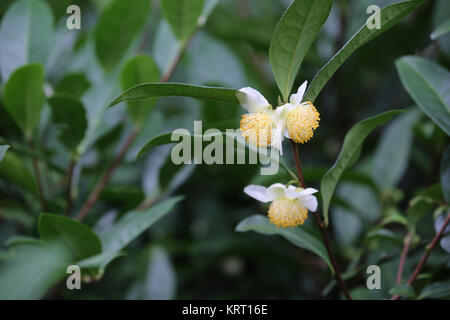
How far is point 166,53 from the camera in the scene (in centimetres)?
107

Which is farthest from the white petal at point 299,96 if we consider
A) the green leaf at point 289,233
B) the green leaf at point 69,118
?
the green leaf at point 69,118

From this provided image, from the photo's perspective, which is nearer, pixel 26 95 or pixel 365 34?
pixel 365 34

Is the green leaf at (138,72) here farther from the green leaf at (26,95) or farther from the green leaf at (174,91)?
the green leaf at (174,91)

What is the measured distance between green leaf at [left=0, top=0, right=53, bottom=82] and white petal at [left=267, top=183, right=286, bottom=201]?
0.64 metres

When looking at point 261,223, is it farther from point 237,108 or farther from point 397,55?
point 397,55

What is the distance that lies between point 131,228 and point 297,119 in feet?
1.20

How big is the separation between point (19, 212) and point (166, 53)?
53cm

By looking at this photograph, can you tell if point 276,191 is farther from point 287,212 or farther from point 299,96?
point 299,96

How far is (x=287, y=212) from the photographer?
25.6 inches

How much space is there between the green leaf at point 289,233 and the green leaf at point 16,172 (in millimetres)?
468

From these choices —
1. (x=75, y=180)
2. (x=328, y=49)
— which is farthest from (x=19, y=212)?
(x=328, y=49)

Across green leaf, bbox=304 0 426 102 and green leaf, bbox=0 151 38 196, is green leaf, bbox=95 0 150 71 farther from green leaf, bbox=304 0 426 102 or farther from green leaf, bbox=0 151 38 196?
green leaf, bbox=304 0 426 102

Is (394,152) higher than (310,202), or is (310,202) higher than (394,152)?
(394,152)

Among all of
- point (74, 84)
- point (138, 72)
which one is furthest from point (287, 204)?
point (74, 84)
